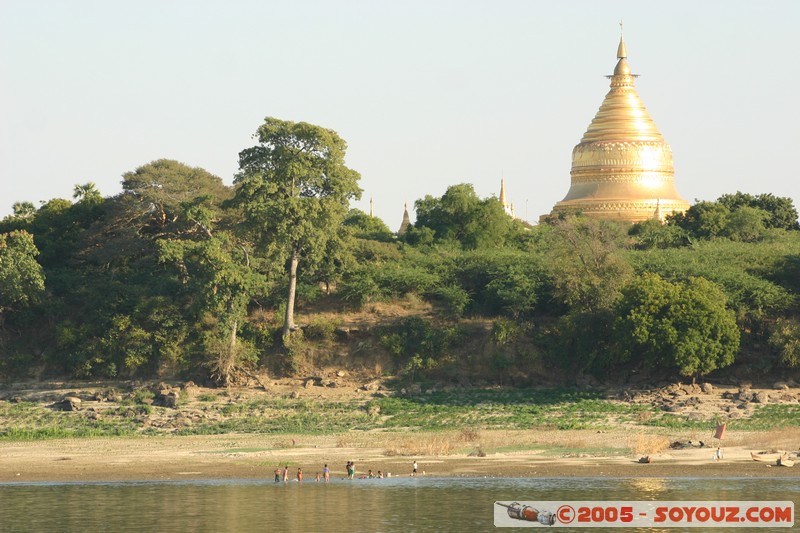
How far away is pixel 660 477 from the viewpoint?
37688 mm

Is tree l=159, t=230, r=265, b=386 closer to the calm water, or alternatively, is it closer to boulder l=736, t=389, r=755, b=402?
the calm water

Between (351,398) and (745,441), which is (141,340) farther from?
(745,441)

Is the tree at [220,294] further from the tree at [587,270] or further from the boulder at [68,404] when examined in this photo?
the tree at [587,270]

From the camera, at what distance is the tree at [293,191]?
5409 centimetres

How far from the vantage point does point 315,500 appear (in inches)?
1398

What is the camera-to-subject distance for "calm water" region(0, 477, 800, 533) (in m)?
32.7

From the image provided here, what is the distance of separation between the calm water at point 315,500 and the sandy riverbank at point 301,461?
1021mm

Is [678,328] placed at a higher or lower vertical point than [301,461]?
higher

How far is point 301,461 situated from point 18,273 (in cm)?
1844

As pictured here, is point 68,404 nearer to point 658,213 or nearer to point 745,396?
point 745,396

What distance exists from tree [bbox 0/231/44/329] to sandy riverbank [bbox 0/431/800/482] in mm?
11309

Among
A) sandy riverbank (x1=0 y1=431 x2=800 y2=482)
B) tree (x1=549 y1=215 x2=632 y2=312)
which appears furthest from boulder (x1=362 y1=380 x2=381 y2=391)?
sandy riverbank (x1=0 y1=431 x2=800 y2=482)

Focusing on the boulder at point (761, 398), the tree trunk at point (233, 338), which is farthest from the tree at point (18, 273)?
the boulder at point (761, 398)

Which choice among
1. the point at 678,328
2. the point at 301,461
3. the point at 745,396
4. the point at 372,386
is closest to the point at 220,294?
the point at 372,386
